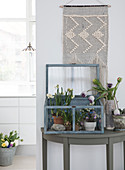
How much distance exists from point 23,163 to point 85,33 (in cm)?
194

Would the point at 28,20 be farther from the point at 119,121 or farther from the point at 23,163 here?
the point at 119,121

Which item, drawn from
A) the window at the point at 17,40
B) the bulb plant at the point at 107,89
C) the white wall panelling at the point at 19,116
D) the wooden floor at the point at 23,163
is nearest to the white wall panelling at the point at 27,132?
the white wall panelling at the point at 19,116

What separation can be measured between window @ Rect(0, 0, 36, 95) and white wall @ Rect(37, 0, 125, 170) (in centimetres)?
164

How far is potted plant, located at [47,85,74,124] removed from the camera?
2.03m

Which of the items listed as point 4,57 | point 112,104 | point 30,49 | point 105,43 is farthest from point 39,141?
point 4,57

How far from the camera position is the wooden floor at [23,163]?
2.97 m

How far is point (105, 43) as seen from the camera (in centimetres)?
221

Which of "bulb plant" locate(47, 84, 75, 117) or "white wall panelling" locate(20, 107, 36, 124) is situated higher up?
"bulb plant" locate(47, 84, 75, 117)

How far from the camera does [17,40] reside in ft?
12.7

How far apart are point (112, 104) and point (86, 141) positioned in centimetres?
41

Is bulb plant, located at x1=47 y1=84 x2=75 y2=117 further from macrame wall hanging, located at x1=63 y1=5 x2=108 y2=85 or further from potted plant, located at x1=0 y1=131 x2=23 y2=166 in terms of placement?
potted plant, located at x1=0 y1=131 x2=23 y2=166

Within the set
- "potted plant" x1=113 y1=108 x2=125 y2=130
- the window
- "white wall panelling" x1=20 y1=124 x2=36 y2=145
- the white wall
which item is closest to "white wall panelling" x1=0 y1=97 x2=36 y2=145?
"white wall panelling" x1=20 y1=124 x2=36 y2=145

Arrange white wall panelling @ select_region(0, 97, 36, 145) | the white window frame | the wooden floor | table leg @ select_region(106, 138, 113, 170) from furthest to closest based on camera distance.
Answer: the white window frame, white wall panelling @ select_region(0, 97, 36, 145), the wooden floor, table leg @ select_region(106, 138, 113, 170)

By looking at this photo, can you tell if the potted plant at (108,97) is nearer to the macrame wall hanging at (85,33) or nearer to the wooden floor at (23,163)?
the macrame wall hanging at (85,33)
